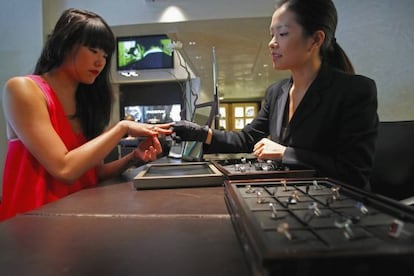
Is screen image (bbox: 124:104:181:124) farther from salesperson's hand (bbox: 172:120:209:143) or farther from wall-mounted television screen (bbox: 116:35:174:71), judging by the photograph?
salesperson's hand (bbox: 172:120:209:143)

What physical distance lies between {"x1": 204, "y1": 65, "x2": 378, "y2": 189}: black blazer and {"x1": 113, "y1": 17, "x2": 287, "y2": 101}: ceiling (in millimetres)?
1652

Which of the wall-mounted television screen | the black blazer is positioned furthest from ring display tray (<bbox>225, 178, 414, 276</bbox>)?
the wall-mounted television screen

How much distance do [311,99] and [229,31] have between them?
1900 millimetres

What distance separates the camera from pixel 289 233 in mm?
299

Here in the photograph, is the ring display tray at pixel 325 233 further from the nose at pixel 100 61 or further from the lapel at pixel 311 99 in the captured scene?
→ the nose at pixel 100 61

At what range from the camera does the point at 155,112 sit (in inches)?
230

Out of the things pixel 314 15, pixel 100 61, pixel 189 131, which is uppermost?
pixel 314 15

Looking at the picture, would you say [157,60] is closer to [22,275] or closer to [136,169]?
[136,169]

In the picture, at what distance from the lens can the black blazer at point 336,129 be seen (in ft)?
2.75

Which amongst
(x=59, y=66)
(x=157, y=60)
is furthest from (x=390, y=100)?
(x=157, y=60)

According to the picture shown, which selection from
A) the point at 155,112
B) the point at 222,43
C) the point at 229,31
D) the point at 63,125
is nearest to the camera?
the point at 63,125

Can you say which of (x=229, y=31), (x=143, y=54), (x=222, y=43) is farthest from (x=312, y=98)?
(x=143, y=54)

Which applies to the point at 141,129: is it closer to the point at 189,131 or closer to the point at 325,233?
the point at 189,131

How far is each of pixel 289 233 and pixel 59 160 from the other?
0.71 meters
